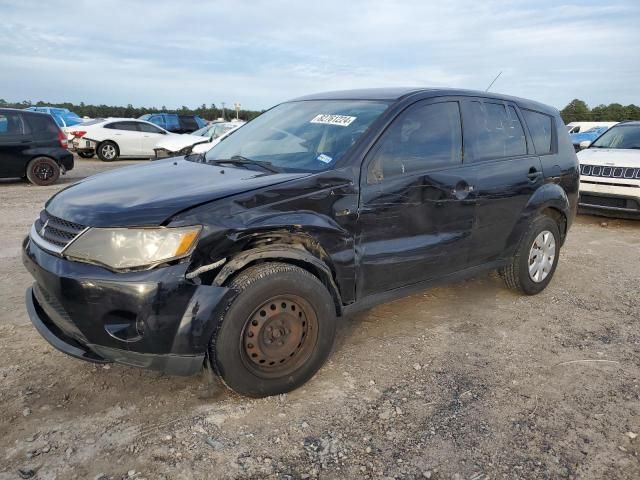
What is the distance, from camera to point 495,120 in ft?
13.6

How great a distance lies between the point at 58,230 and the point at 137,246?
1.82ft

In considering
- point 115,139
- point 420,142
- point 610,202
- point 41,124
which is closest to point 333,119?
point 420,142

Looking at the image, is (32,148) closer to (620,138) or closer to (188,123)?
(620,138)

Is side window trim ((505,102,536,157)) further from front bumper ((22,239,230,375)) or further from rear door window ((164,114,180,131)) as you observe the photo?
rear door window ((164,114,180,131))

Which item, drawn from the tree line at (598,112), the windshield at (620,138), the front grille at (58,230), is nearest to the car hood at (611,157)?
the windshield at (620,138)

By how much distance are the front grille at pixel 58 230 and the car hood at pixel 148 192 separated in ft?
0.10

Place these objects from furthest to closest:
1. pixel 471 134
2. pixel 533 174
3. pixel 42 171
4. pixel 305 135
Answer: pixel 42 171, pixel 533 174, pixel 471 134, pixel 305 135

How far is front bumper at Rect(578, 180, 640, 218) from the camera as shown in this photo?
24.7ft

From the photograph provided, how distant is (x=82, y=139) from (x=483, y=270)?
15.3m

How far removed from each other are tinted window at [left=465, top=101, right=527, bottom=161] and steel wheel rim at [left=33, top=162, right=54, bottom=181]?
32.3 ft

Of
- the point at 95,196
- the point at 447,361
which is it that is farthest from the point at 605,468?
the point at 95,196

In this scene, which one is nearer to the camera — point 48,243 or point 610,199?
point 48,243

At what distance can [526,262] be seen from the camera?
173 inches

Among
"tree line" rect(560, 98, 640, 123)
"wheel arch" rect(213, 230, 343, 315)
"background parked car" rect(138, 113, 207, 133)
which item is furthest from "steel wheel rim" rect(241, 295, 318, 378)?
"tree line" rect(560, 98, 640, 123)
